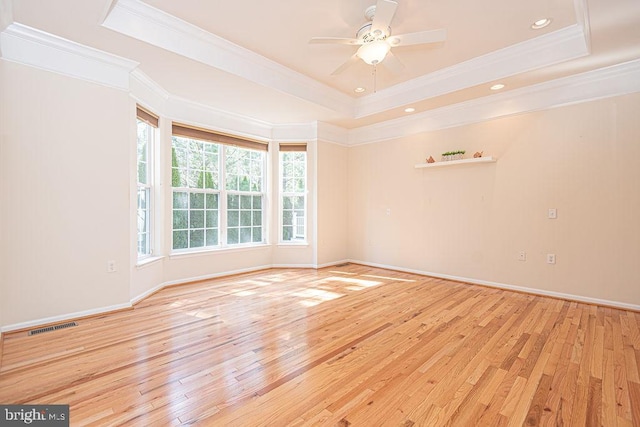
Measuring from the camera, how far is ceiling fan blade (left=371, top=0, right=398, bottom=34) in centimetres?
230

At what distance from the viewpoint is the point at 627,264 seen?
3438mm

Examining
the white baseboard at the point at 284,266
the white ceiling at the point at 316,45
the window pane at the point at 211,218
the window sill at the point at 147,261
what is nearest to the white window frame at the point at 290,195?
the white baseboard at the point at 284,266

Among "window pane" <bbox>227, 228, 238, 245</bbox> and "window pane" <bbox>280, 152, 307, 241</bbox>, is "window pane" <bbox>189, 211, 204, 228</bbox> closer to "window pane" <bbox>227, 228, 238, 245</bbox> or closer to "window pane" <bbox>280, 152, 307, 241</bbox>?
"window pane" <bbox>227, 228, 238, 245</bbox>

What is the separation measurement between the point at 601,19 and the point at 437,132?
2439 millimetres

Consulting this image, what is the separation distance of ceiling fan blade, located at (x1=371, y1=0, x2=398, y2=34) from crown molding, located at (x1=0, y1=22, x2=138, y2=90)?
106 inches

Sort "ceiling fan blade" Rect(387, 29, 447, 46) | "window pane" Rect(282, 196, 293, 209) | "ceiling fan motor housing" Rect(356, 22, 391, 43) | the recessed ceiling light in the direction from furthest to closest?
"window pane" Rect(282, 196, 293, 209) → the recessed ceiling light → "ceiling fan motor housing" Rect(356, 22, 391, 43) → "ceiling fan blade" Rect(387, 29, 447, 46)

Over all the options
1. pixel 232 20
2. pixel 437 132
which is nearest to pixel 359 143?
pixel 437 132

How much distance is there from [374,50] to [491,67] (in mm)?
1920

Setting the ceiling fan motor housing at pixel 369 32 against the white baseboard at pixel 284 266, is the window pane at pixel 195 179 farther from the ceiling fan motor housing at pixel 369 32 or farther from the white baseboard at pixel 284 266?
the ceiling fan motor housing at pixel 369 32

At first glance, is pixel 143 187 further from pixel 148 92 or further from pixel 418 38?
pixel 418 38

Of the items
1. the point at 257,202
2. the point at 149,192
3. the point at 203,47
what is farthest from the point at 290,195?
the point at 203,47

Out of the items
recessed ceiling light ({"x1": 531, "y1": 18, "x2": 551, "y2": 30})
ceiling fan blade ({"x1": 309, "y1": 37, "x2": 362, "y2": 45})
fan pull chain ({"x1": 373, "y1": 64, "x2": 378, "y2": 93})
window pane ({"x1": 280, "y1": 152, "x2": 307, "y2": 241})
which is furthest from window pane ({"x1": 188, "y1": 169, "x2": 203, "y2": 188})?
recessed ceiling light ({"x1": 531, "y1": 18, "x2": 551, "y2": 30})

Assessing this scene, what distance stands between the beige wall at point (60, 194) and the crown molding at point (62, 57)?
8 cm

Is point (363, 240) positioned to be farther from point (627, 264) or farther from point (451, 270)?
point (627, 264)
